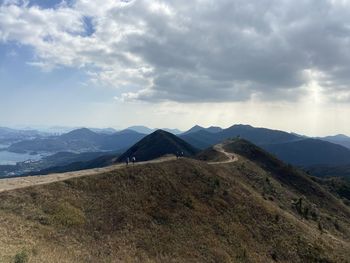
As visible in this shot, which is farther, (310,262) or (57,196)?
(310,262)

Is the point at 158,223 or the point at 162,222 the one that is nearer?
the point at 158,223

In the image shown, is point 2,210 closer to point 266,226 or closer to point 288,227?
point 266,226

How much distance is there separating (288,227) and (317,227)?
1483 cm

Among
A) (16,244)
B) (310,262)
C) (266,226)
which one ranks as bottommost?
(310,262)

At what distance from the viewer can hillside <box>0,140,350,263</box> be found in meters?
40.1

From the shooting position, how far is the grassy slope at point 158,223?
40.1 m

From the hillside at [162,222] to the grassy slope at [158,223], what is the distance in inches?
5.2

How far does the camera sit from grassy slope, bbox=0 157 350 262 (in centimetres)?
4006

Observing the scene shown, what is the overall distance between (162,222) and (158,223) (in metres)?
0.82

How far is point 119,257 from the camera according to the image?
40.7 m

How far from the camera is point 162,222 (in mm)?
52562

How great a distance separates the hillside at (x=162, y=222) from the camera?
132 ft

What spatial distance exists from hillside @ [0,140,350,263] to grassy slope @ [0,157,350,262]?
0.13 meters

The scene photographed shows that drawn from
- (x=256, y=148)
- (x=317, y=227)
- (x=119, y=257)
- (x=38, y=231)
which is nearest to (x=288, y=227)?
(x=317, y=227)
